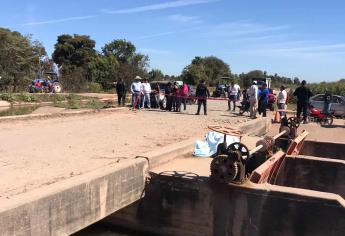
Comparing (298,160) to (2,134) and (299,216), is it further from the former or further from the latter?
(2,134)

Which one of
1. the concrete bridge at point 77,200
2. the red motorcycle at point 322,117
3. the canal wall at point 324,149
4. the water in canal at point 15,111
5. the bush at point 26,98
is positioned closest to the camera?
the concrete bridge at point 77,200

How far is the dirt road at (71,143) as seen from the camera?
7082 millimetres

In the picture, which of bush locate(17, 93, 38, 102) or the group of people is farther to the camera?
bush locate(17, 93, 38, 102)

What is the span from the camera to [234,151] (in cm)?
769

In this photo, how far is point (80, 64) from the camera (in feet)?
238

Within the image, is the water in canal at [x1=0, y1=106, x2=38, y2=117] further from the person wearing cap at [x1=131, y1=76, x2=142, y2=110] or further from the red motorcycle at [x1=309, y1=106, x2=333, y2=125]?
the red motorcycle at [x1=309, y1=106, x2=333, y2=125]

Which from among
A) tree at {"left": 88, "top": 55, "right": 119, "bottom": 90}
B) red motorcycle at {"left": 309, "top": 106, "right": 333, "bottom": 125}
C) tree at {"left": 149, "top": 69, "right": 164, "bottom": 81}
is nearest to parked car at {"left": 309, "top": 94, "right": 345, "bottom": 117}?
red motorcycle at {"left": 309, "top": 106, "right": 333, "bottom": 125}

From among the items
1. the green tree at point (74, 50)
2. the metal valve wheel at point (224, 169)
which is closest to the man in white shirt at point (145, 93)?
the metal valve wheel at point (224, 169)

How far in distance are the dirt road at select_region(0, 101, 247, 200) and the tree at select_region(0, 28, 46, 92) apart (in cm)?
1589

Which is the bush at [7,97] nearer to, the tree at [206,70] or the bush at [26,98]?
the bush at [26,98]

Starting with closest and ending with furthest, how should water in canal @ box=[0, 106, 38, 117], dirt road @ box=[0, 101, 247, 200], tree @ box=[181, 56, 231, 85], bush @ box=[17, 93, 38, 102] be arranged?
dirt road @ box=[0, 101, 247, 200] < water in canal @ box=[0, 106, 38, 117] < bush @ box=[17, 93, 38, 102] < tree @ box=[181, 56, 231, 85]

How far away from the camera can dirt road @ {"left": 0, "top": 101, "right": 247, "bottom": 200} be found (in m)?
7.08

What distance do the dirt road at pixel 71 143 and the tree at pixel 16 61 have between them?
1589 cm

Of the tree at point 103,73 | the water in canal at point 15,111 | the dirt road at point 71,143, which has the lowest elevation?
the dirt road at point 71,143
